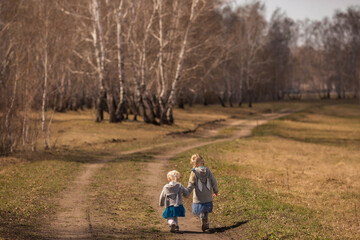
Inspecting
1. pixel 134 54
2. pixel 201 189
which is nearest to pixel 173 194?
pixel 201 189

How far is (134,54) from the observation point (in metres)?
41.4

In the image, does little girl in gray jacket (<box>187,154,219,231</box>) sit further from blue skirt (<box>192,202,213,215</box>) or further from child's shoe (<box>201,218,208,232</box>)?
child's shoe (<box>201,218,208,232</box>)

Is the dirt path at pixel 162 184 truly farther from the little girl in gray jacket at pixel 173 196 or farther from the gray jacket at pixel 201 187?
the gray jacket at pixel 201 187

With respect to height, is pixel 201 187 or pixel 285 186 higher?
pixel 201 187

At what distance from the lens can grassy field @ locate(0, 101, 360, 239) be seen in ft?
35.1

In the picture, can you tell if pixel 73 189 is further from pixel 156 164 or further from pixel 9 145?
pixel 9 145

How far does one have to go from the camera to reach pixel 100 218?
1135cm

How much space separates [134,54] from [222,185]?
89.4ft

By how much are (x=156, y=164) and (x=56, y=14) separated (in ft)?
35.7

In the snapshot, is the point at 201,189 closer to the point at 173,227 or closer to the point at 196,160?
the point at 196,160

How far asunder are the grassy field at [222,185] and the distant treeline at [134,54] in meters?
3.53

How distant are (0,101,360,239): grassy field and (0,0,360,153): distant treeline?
353 cm

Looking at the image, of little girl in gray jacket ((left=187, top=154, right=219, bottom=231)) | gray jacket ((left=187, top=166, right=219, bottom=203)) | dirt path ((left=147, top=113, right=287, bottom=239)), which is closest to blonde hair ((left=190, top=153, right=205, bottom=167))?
little girl in gray jacket ((left=187, top=154, right=219, bottom=231))

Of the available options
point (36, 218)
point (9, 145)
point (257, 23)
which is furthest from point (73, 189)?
point (257, 23)
